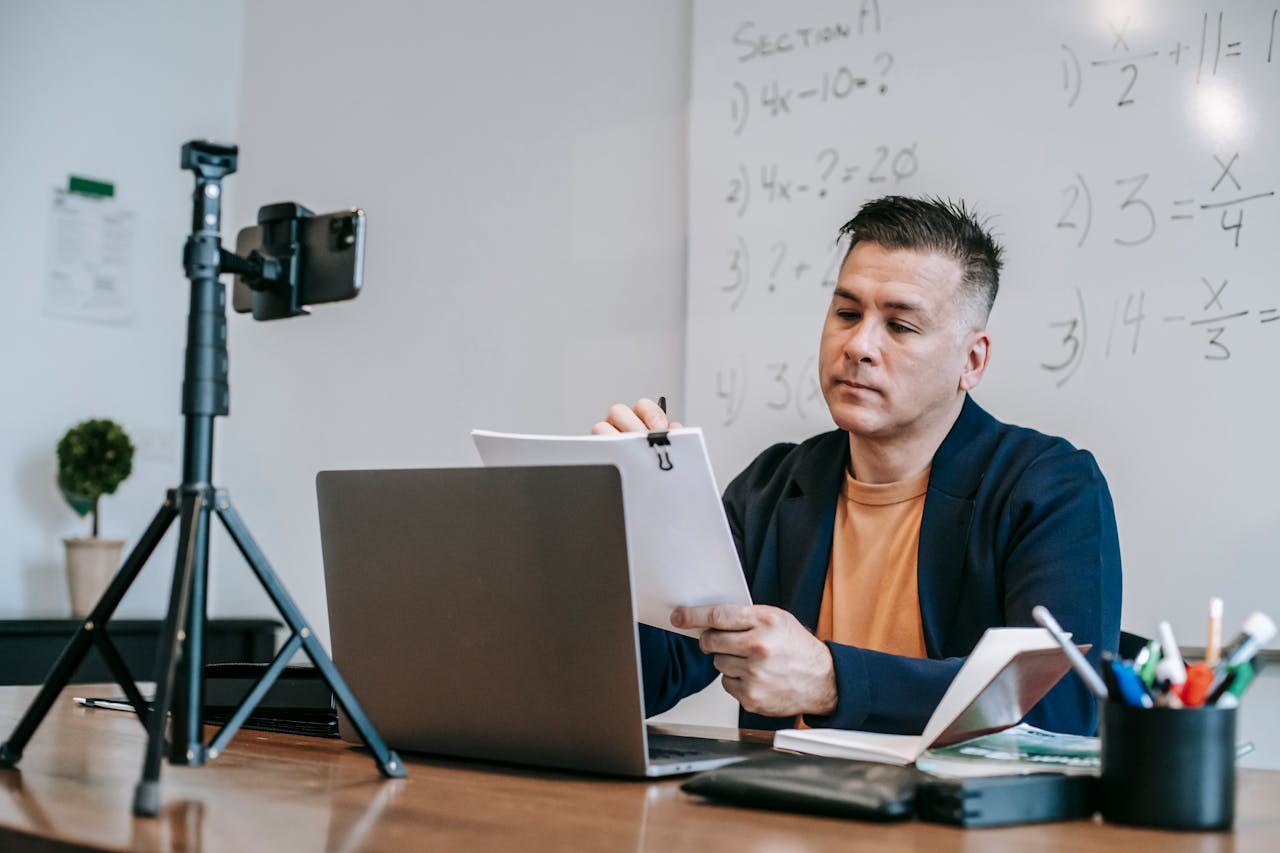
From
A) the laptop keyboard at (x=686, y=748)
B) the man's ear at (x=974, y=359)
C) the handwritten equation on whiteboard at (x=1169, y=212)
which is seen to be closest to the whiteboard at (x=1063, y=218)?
the handwritten equation on whiteboard at (x=1169, y=212)

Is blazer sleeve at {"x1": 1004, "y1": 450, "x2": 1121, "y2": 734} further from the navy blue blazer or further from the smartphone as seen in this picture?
the smartphone

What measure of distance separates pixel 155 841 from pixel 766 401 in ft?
5.82

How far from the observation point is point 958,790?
0.75 metres

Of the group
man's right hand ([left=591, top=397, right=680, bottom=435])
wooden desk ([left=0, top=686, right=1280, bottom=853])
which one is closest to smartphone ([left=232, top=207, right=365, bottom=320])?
wooden desk ([left=0, top=686, right=1280, bottom=853])

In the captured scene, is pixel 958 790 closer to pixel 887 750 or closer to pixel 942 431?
pixel 887 750

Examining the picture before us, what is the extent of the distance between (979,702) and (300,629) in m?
0.52

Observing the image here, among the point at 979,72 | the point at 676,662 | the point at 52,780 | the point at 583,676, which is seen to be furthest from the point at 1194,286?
the point at 52,780

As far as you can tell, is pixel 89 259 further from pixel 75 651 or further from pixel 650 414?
pixel 75 651

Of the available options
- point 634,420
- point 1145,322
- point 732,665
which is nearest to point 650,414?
point 634,420

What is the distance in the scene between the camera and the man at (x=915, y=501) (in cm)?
141

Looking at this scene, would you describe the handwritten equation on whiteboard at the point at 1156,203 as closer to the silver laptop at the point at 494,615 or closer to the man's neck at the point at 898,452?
the man's neck at the point at 898,452

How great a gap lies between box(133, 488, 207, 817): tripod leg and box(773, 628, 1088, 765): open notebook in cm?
52

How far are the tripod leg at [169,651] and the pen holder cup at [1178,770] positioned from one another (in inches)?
23.2

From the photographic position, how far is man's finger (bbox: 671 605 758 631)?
1.09 m
